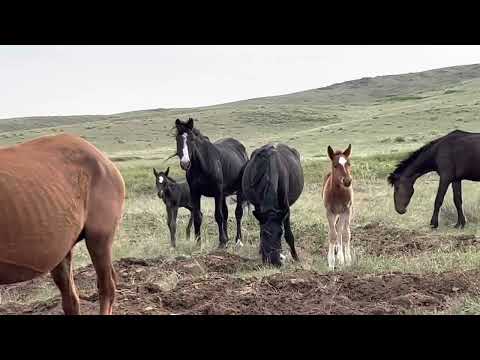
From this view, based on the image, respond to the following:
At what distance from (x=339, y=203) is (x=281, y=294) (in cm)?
370

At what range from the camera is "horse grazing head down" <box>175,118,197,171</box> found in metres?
10.9

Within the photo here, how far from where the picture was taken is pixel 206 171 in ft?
38.5

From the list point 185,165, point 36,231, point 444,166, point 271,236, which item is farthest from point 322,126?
point 36,231

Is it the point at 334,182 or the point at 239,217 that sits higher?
the point at 334,182

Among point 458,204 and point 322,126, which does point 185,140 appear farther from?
point 322,126

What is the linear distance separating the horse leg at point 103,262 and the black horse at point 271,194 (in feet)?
13.4

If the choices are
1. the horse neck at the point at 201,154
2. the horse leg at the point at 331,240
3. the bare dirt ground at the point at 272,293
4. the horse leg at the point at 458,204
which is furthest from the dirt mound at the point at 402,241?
the horse neck at the point at 201,154

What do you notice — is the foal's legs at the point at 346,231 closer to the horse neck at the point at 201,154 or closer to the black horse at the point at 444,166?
the horse neck at the point at 201,154

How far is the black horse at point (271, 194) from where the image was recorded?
8906 millimetres

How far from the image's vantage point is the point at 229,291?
620 cm

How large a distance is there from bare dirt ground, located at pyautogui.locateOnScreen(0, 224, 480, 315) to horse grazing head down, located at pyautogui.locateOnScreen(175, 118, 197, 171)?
3303mm

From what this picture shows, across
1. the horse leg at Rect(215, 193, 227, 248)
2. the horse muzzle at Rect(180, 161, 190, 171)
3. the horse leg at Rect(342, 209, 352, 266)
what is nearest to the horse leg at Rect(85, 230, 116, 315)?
the horse leg at Rect(342, 209, 352, 266)

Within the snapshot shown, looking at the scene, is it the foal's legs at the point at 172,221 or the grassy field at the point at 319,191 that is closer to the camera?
the grassy field at the point at 319,191
